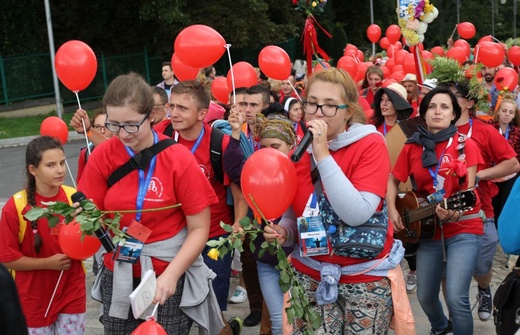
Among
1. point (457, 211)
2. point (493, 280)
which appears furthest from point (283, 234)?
point (493, 280)

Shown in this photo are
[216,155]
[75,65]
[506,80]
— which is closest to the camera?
[216,155]

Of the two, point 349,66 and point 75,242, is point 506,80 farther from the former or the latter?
point 75,242

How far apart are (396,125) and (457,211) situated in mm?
1724

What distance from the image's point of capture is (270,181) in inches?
136

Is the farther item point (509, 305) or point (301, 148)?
point (509, 305)

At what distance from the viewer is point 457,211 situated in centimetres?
474

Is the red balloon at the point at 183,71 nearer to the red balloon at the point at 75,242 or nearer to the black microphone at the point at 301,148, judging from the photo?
the red balloon at the point at 75,242

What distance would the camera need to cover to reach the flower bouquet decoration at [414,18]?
895 centimetres

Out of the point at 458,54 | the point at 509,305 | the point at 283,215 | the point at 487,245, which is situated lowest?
the point at 487,245

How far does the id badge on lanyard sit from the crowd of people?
0.01m

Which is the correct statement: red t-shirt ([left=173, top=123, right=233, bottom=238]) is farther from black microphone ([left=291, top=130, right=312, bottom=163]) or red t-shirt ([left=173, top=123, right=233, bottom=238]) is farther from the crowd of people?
black microphone ([left=291, top=130, right=312, bottom=163])

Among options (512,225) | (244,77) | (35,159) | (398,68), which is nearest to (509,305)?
(512,225)

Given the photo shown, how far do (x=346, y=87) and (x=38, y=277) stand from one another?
2.27 m

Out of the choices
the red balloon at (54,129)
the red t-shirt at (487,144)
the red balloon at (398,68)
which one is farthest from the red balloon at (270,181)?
the red balloon at (398,68)
